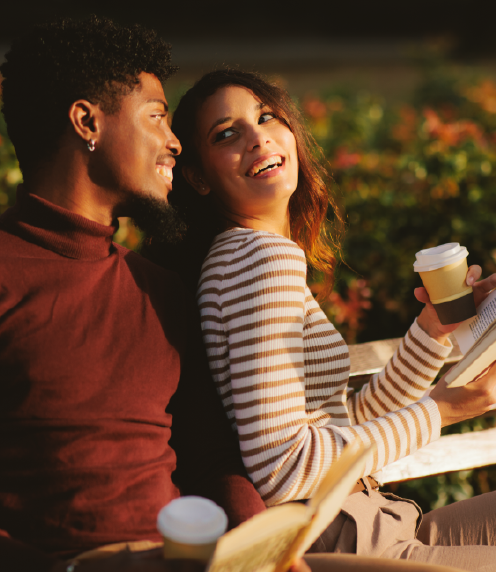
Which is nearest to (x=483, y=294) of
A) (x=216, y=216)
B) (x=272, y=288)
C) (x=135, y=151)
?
(x=272, y=288)

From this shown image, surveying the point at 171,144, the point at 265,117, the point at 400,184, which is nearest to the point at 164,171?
the point at 171,144

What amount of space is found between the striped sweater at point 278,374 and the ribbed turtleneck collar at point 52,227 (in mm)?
432

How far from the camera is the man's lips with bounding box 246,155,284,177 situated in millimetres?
2227

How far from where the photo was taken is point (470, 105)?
680cm

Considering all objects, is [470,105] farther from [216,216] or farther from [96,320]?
[96,320]

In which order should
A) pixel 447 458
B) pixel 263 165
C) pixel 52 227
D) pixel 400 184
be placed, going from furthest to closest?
pixel 400 184 → pixel 447 458 → pixel 263 165 → pixel 52 227

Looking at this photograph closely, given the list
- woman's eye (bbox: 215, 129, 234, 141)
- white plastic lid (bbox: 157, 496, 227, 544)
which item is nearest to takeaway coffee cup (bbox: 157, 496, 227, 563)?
white plastic lid (bbox: 157, 496, 227, 544)

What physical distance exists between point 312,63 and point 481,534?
14797 millimetres

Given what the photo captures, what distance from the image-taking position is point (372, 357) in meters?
2.68

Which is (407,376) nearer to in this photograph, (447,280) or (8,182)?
(447,280)

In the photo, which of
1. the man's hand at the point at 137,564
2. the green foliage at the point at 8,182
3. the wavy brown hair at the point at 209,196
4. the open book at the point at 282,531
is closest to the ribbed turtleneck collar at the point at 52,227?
the wavy brown hair at the point at 209,196

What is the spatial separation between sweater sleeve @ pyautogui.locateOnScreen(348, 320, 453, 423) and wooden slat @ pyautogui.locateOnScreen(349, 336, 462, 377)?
0.54 feet

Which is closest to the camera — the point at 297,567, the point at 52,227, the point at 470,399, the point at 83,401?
the point at 297,567

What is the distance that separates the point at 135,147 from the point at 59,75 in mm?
296
